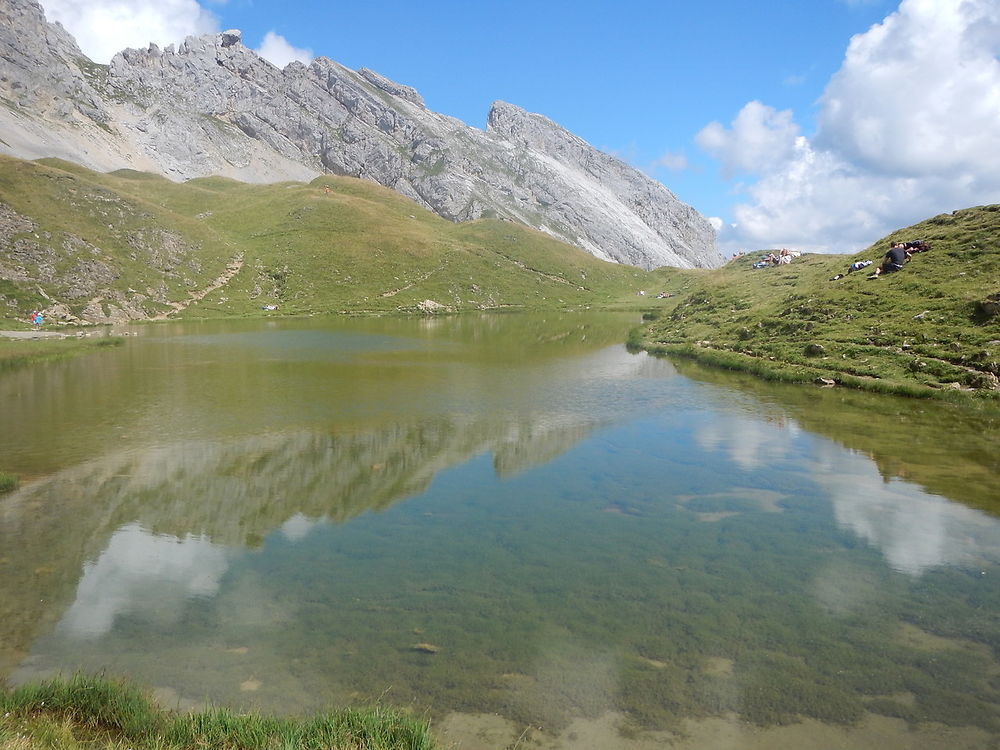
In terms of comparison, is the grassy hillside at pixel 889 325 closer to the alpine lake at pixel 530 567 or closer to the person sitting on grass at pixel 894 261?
the person sitting on grass at pixel 894 261

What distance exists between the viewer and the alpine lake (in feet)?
32.8

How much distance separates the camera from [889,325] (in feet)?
134

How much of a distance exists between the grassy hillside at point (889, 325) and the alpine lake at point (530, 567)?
14.5 ft

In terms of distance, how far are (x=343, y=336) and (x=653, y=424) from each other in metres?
55.1

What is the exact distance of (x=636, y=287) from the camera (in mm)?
192625

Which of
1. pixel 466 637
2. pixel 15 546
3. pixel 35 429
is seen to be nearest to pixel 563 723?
pixel 466 637

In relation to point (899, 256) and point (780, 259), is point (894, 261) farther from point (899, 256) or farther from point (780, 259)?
point (780, 259)

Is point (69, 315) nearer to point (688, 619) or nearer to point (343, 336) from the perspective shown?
point (343, 336)

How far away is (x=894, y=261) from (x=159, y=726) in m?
56.2

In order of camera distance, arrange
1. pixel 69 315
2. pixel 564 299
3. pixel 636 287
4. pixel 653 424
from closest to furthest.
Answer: pixel 653 424 → pixel 69 315 → pixel 564 299 → pixel 636 287

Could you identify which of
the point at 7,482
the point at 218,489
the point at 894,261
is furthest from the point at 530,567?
the point at 894,261

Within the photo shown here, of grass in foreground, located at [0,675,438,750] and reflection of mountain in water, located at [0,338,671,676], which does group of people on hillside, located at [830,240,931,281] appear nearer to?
reflection of mountain in water, located at [0,338,671,676]

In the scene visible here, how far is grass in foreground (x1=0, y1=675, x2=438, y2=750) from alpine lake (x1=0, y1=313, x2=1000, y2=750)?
929mm

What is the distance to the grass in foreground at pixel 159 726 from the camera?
314 inches
